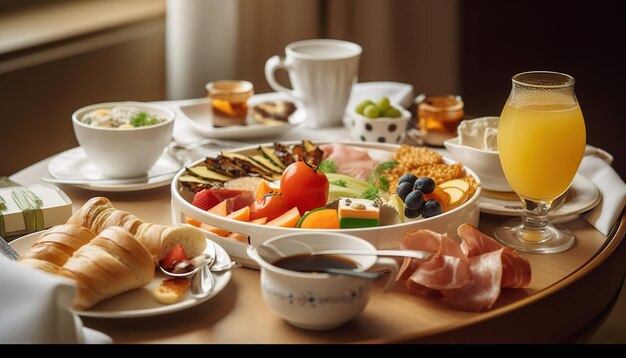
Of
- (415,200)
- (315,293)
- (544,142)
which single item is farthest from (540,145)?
(315,293)

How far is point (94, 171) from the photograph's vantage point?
2021mm

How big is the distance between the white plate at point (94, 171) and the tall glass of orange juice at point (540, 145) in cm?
84

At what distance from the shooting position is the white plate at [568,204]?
1713 millimetres

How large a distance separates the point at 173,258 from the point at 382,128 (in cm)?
98

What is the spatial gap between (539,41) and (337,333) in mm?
2893

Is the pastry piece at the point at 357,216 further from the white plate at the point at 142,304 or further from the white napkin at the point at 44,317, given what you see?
the white napkin at the point at 44,317

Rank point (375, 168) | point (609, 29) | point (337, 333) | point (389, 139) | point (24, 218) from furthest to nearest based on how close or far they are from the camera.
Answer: point (609, 29) < point (389, 139) < point (375, 168) < point (24, 218) < point (337, 333)

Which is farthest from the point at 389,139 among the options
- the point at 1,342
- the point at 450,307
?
the point at 1,342

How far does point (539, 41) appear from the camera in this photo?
12.3ft

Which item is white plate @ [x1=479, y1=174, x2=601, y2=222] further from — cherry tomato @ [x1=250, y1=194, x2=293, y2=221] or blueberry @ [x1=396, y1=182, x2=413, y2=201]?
cherry tomato @ [x1=250, y1=194, x2=293, y2=221]

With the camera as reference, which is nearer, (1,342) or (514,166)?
(1,342)

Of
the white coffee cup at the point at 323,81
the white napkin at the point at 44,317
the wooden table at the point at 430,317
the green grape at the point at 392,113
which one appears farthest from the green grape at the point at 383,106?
the white napkin at the point at 44,317

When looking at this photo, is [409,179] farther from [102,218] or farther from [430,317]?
[102,218]

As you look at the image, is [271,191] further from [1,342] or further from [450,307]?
[1,342]
